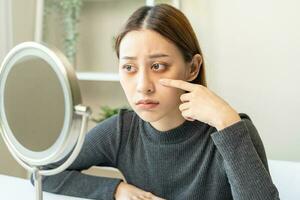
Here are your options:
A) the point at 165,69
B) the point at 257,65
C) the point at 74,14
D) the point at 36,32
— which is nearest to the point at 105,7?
the point at 74,14

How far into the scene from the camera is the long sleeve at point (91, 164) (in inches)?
38.3

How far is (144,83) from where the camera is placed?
2.59 feet

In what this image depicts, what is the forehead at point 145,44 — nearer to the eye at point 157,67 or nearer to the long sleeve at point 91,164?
the eye at point 157,67

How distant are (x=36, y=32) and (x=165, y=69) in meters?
1.45

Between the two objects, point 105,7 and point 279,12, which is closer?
point 279,12

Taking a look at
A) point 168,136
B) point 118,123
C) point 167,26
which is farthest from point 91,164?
point 167,26

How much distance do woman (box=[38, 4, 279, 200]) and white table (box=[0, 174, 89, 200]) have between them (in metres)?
0.04

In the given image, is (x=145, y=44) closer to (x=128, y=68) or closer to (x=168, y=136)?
(x=128, y=68)

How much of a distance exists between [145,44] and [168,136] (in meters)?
0.26

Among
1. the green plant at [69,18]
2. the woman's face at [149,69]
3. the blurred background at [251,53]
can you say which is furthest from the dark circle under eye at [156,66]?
the green plant at [69,18]

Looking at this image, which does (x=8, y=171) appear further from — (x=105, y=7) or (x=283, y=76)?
(x=283, y=76)

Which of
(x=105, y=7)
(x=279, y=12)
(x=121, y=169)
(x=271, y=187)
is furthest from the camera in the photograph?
(x=105, y=7)

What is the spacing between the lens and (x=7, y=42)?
1987mm

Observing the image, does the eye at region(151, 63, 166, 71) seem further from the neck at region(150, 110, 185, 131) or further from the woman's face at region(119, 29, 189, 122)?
the neck at region(150, 110, 185, 131)
